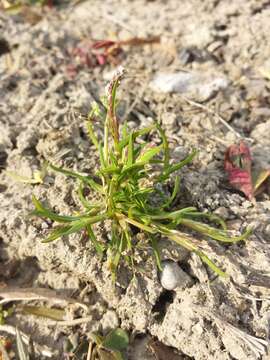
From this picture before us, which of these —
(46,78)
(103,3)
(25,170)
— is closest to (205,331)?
(25,170)

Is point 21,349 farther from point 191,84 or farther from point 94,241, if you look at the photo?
point 191,84

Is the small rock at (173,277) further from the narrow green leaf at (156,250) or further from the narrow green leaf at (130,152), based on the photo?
the narrow green leaf at (130,152)

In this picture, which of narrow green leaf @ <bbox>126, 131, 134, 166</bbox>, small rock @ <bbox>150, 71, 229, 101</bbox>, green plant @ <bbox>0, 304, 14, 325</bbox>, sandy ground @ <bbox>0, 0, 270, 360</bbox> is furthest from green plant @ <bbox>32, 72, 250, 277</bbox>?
small rock @ <bbox>150, 71, 229, 101</bbox>

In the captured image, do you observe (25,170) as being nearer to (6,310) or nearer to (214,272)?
(6,310)

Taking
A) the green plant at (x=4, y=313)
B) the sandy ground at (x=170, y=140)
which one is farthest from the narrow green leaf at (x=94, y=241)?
the green plant at (x=4, y=313)

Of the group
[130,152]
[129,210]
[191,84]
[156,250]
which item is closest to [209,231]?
[156,250]

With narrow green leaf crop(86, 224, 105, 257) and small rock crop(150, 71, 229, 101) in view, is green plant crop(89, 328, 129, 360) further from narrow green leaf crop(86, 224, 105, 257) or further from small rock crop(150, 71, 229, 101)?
small rock crop(150, 71, 229, 101)
